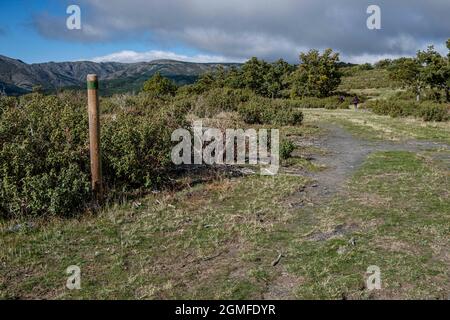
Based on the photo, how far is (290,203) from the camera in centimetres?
718

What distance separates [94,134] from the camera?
21.2ft

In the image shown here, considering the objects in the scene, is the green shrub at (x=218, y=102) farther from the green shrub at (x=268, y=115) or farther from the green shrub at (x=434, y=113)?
the green shrub at (x=434, y=113)

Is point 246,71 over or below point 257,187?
over

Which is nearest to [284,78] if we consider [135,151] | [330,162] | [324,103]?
[324,103]

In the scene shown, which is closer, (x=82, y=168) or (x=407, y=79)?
(x=82, y=168)

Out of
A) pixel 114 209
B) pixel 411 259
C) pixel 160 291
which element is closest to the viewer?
pixel 160 291

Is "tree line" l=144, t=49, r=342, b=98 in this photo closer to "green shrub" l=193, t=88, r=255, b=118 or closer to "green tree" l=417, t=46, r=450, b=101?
"green tree" l=417, t=46, r=450, b=101

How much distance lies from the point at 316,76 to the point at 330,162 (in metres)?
35.7

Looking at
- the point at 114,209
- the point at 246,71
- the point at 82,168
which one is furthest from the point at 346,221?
the point at 246,71

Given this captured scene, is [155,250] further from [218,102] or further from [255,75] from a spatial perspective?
[255,75]

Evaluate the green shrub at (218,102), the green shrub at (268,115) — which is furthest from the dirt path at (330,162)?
the green shrub at (218,102)
